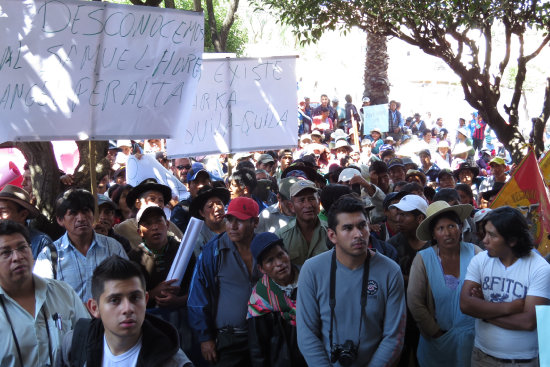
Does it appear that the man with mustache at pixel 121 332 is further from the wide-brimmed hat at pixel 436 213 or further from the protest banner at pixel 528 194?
the protest banner at pixel 528 194

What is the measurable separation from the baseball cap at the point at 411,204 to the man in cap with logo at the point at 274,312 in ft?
5.28

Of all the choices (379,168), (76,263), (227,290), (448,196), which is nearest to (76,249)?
(76,263)

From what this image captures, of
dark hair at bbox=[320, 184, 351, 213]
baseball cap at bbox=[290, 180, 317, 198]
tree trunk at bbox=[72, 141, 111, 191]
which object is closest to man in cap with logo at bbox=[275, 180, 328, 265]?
baseball cap at bbox=[290, 180, 317, 198]

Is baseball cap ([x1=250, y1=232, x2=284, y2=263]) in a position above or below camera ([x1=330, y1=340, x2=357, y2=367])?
above

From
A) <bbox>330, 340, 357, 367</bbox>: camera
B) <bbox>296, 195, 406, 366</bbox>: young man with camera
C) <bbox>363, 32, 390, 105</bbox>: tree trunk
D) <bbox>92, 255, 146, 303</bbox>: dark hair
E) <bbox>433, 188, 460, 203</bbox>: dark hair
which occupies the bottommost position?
<bbox>330, 340, 357, 367</bbox>: camera

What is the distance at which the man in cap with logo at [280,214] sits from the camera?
6367mm

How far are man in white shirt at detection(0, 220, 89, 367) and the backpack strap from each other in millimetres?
509

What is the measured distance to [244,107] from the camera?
7.75 metres

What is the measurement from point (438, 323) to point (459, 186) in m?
3.48

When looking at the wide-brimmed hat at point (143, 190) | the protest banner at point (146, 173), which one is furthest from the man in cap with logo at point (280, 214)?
the protest banner at point (146, 173)

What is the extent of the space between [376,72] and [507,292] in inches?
662

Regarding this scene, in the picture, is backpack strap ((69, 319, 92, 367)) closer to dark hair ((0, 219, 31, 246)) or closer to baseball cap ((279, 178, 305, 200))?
dark hair ((0, 219, 31, 246))

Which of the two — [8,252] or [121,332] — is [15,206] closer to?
[8,252]

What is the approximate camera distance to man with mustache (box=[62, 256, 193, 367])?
3137mm
